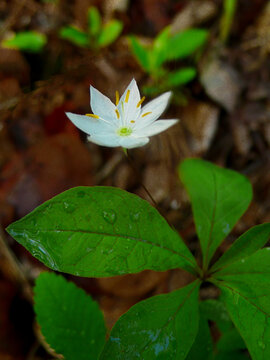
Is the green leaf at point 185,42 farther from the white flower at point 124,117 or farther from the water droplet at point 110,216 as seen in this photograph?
the water droplet at point 110,216

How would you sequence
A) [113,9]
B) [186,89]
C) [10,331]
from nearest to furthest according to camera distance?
[10,331] < [186,89] < [113,9]

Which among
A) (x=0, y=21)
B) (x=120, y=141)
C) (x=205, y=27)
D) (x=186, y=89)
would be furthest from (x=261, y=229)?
(x=0, y=21)

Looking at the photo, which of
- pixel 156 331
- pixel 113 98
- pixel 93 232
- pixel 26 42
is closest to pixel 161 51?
pixel 113 98

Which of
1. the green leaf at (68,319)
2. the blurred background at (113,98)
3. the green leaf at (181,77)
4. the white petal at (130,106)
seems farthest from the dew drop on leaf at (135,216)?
the green leaf at (181,77)

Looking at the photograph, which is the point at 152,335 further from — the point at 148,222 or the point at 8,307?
the point at 8,307

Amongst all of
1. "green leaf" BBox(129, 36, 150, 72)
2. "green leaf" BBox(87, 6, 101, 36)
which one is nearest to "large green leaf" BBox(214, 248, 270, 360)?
"green leaf" BBox(129, 36, 150, 72)

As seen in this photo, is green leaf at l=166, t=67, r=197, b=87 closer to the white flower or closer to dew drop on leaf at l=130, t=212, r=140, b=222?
the white flower

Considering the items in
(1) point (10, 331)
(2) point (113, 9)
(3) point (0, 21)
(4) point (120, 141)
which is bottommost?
(1) point (10, 331)
